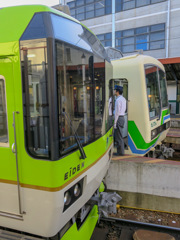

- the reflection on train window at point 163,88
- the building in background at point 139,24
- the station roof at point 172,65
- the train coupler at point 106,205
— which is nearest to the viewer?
the train coupler at point 106,205

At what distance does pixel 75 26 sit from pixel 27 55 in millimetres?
688

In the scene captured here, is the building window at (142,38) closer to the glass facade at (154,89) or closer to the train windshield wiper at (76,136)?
the glass facade at (154,89)

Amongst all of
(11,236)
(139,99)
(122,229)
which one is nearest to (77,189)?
(11,236)

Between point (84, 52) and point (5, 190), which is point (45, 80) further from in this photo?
point (5, 190)

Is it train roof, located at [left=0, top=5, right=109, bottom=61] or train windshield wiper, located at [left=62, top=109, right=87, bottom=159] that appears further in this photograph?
train windshield wiper, located at [left=62, top=109, right=87, bottom=159]

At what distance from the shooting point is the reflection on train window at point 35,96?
1.62 metres

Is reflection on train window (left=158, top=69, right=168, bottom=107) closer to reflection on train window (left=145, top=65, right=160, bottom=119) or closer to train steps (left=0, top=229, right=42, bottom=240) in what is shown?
reflection on train window (left=145, top=65, right=160, bottom=119)

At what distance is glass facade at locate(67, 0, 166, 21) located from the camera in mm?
19180

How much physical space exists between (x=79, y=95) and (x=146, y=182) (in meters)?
2.75

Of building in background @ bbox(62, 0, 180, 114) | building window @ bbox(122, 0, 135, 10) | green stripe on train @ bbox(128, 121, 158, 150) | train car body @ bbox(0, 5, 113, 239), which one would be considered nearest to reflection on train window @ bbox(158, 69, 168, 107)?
green stripe on train @ bbox(128, 121, 158, 150)

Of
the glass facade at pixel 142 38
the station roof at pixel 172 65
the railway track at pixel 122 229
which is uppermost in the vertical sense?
the glass facade at pixel 142 38

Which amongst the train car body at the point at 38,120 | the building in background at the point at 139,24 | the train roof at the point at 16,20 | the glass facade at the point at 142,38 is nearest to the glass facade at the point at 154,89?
the train car body at the point at 38,120

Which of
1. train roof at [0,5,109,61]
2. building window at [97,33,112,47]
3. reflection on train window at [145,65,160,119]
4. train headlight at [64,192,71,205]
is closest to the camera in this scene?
train roof at [0,5,109,61]

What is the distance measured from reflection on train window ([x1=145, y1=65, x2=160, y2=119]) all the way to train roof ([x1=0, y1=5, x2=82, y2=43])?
3.53m
